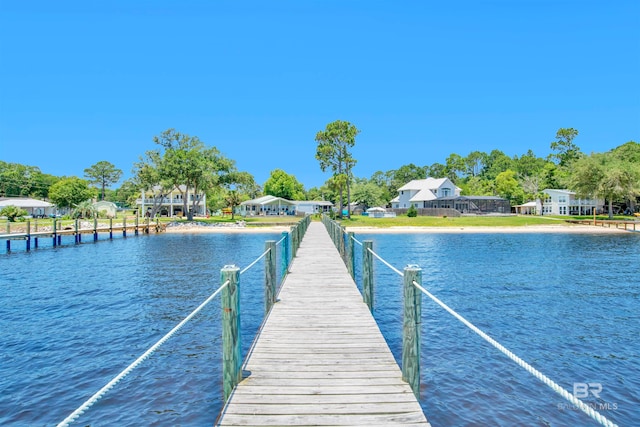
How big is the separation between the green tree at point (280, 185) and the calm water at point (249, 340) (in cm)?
8733

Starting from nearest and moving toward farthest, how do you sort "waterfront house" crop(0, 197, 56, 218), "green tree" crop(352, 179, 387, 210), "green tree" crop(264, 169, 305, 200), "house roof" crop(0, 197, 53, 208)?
"house roof" crop(0, 197, 53, 208) < "waterfront house" crop(0, 197, 56, 218) < "green tree" crop(352, 179, 387, 210) < "green tree" crop(264, 169, 305, 200)

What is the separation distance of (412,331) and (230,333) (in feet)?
7.60

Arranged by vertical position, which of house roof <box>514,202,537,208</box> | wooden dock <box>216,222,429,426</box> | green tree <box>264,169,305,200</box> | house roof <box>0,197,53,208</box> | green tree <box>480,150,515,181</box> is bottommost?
wooden dock <box>216,222,429,426</box>

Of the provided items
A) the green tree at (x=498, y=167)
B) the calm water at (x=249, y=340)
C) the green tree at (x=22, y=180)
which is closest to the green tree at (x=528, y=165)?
the green tree at (x=498, y=167)

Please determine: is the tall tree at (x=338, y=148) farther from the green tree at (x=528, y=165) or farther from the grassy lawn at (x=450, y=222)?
the green tree at (x=528, y=165)

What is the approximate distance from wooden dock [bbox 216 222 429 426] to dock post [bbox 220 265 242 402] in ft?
0.55

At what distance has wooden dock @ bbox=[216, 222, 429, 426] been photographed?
4.43m

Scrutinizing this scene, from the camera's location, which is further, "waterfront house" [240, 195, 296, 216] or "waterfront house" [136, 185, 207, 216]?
"waterfront house" [240, 195, 296, 216]

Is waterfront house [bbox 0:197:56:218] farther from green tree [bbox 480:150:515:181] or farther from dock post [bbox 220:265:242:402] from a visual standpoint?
green tree [bbox 480:150:515:181]

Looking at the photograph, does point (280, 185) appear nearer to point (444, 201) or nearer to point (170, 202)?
point (170, 202)

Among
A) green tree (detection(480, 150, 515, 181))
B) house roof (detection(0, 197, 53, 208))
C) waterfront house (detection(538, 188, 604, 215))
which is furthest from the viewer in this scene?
green tree (detection(480, 150, 515, 181))

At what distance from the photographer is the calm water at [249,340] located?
6652 mm

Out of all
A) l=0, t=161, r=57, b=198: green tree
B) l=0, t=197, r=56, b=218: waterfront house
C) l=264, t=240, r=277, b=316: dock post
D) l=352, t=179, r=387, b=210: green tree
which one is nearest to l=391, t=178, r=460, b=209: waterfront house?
l=352, t=179, r=387, b=210: green tree

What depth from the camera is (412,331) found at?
5.17 meters
